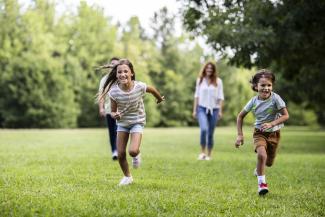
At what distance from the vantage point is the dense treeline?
52312 millimetres

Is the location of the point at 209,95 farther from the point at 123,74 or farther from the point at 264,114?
the point at 123,74

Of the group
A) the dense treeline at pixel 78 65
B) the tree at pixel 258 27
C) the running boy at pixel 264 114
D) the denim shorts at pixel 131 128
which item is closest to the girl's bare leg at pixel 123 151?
the denim shorts at pixel 131 128

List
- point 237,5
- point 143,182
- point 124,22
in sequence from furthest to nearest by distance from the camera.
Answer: point 124,22, point 237,5, point 143,182

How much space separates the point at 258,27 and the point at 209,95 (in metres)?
5.41

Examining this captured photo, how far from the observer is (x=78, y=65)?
2232 inches

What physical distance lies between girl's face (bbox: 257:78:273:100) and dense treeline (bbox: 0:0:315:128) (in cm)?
4269

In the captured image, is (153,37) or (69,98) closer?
(69,98)

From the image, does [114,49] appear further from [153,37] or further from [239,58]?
[239,58]

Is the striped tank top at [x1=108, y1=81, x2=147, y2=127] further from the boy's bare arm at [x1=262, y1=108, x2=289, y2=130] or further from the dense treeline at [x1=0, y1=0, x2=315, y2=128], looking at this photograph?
the dense treeline at [x1=0, y1=0, x2=315, y2=128]

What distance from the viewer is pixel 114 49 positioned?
6281 centimetres

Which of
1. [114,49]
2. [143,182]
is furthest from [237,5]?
[114,49]

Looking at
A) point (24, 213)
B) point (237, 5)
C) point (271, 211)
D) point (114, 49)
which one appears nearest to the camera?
point (24, 213)

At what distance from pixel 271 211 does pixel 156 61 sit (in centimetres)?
6365

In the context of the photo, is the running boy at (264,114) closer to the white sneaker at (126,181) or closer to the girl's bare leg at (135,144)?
the girl's bare leg at (135,144)
